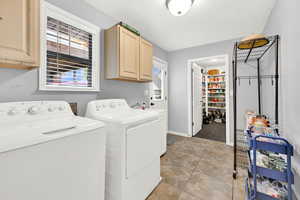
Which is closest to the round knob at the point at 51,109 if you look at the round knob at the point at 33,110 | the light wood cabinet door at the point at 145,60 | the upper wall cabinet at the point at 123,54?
the round knob at the point at 33,110

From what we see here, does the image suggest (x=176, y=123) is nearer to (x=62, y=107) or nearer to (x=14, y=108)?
(x=62, y=107)

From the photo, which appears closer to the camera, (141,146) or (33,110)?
(33,110)

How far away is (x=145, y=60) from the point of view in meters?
2.29

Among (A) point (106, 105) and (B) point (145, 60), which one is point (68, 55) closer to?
(A) point (106, 105)

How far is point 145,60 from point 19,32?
1.62 m

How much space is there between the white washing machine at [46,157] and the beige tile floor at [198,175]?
0.93 meters

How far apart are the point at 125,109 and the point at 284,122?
77.8 inches

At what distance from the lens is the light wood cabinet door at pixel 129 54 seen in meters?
1.83

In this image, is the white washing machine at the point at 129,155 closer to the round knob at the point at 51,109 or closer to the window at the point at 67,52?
the round knob at the point at 51,109

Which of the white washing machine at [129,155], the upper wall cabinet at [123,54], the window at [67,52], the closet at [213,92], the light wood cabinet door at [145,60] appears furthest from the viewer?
the closet at [213,92]

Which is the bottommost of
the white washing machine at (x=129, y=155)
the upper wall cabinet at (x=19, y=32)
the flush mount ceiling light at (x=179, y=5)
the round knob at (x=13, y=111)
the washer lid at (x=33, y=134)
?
the white washing machine at (x=129, y=155)

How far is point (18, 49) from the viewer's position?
0.98 meters

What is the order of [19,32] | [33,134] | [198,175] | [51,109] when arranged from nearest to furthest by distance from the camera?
[33,134]
[19,32]
[51,109]
[198,175]

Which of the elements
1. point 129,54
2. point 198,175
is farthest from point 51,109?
point 198,175
